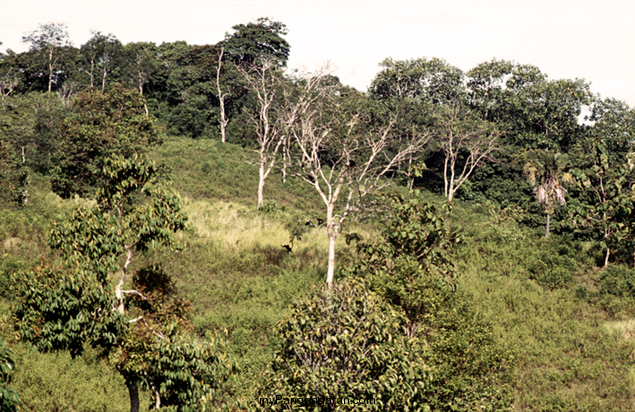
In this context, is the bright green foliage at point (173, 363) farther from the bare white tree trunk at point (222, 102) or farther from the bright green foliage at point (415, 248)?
the bare white tree trunk at point (222, 102)

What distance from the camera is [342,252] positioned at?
28250 millimetres

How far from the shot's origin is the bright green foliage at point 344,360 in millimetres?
9984

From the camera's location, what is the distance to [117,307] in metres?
12.3

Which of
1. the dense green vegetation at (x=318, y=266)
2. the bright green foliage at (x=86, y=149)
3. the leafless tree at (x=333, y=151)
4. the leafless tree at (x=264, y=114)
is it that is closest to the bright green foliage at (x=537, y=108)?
the dense green vegetation at (x=318, y=266)

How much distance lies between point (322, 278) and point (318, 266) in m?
1.63

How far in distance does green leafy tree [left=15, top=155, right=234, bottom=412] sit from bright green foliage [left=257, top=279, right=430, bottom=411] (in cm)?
150

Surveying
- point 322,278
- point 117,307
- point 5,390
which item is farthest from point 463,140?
point 5,390

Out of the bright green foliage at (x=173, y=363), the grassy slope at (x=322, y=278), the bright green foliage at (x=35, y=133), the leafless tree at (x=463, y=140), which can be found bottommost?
the grassy slope at (x=322, y=278)

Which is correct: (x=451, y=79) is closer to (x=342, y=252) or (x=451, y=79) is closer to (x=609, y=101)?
(x=609, y=101)

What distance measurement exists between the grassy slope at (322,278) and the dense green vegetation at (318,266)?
0.11m

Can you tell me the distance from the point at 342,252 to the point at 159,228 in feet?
55.5

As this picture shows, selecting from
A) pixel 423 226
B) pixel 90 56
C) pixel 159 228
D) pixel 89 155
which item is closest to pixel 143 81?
pixel 90 56

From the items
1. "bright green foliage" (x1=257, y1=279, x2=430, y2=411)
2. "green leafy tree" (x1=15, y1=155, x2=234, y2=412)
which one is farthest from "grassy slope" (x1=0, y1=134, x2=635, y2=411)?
"bright green foliage" (x1=257, y1=279, x2=430, y2=411)

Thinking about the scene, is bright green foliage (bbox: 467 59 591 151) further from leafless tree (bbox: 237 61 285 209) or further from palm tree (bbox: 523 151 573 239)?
leafless tree (bbox: 237 61 285 209)
